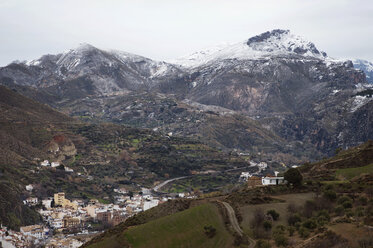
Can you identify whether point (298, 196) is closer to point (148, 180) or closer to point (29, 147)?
point (148, 180)

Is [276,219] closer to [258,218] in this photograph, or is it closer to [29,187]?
[258,218]

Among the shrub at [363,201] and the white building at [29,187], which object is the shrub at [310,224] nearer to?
the shrub at [363,201]

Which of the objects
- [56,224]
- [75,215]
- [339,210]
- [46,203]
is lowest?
[56,224]

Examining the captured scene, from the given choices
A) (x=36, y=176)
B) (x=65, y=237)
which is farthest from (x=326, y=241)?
(x=36, y=176)

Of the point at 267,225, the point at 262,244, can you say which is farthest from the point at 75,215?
the point at 262,244

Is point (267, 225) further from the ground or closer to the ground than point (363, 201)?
closer to the ground

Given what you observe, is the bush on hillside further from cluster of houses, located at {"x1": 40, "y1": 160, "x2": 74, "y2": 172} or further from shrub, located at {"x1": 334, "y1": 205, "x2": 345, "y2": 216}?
cluster of houses, located at {"x1": 40, "y1": 160, "x2": 74, "y2": 172}

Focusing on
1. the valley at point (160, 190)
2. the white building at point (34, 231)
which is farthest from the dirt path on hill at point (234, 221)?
the white building at point (34, 231)

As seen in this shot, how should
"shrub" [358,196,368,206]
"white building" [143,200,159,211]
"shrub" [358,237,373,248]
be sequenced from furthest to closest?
"white building" [143,200,159,211] → "shrub" [358,196,368,206] → "shrub" [358,237,373,248]

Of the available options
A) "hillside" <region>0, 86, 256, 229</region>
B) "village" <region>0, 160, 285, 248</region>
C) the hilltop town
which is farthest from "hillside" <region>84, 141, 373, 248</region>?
"hillside" <region>0, 86, 256, 229</region>
